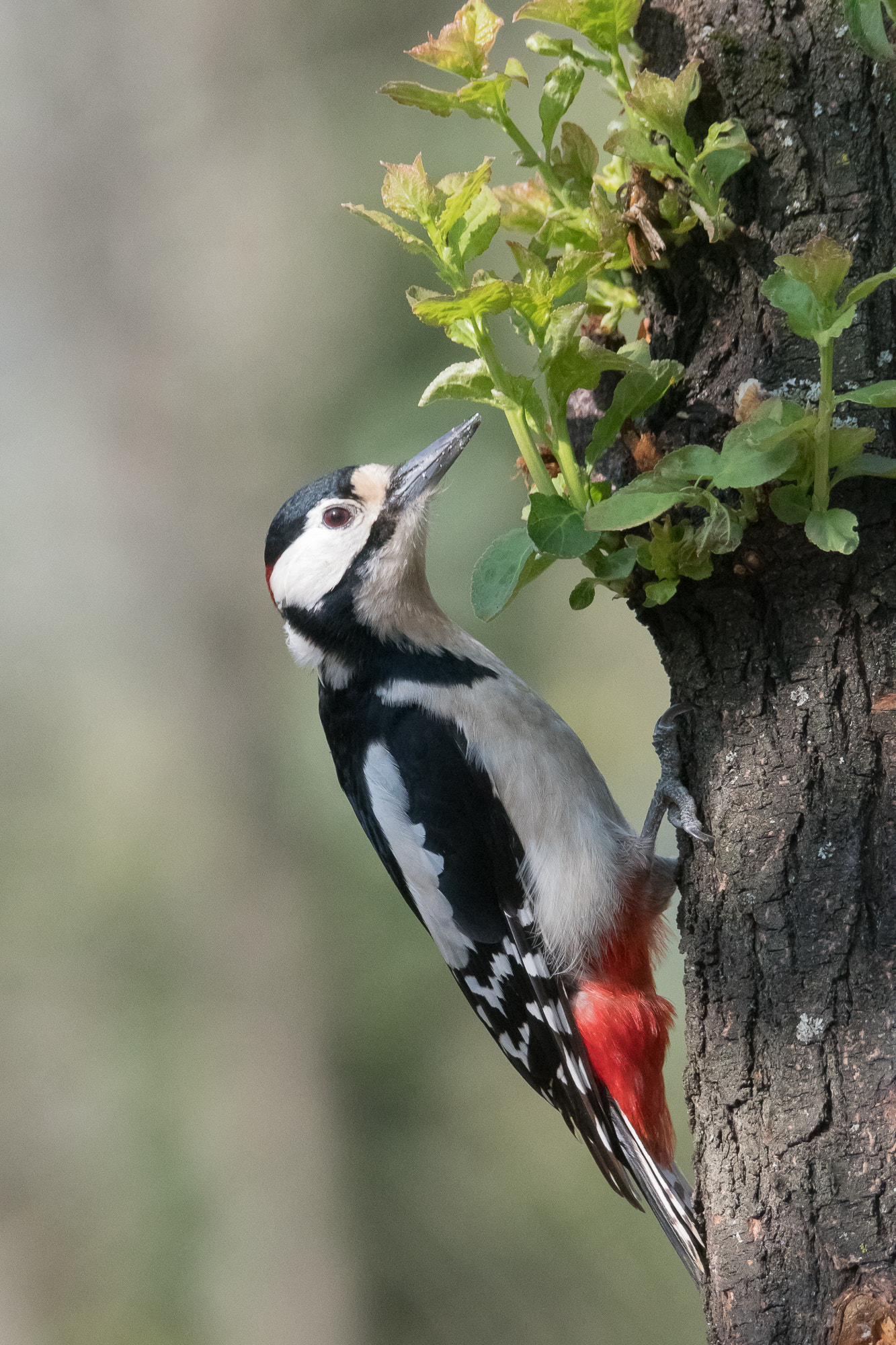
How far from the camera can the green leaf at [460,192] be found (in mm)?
1228

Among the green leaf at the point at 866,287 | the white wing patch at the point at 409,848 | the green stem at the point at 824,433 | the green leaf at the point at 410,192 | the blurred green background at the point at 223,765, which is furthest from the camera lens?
the blurred green background at the point at 223,765

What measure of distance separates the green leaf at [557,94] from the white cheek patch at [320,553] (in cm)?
86

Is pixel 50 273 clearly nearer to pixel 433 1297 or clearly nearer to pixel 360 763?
pixel 360 763

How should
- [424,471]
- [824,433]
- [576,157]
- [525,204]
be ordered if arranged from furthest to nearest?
[424,471]
[525,204]
[576,157]
[824,433]

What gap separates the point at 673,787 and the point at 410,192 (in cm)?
90

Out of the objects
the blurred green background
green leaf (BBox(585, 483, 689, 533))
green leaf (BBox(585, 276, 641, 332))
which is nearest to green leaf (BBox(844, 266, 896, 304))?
green leaf (BBox(585, 483, 689, 533))

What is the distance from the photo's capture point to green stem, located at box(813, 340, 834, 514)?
1.16 metres

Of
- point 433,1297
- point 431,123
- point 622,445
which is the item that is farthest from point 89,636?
point 622,445

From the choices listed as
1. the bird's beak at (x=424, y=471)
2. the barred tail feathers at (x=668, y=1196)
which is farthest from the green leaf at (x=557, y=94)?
the barred tail feathers at (x=668, y=1196)

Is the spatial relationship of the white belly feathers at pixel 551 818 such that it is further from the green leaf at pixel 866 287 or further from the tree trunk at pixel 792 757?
the green leaf at pixel 866 287

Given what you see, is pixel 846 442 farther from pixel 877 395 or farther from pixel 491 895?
pixel 491 895

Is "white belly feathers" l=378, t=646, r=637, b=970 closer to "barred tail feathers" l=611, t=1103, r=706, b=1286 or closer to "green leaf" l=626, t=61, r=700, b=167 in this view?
"barred tail feathers" l=611, t=1103, r=706, b=1286

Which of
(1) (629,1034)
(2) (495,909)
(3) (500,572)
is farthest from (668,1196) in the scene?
(3) (500,572)

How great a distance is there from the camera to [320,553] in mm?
2156
